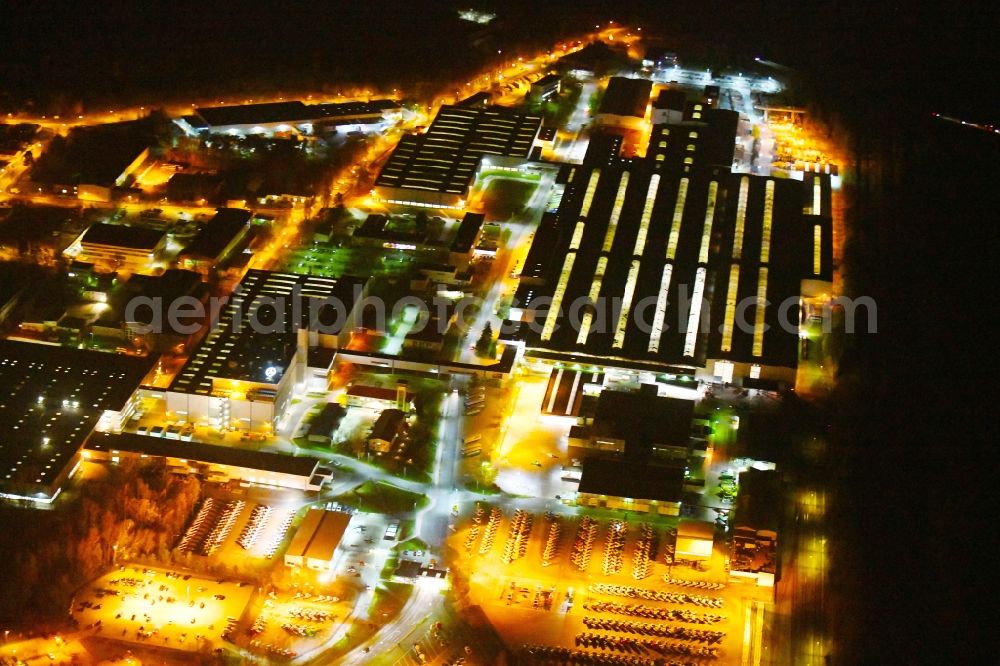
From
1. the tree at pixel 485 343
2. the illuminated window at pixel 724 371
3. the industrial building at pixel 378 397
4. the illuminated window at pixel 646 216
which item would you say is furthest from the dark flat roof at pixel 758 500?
the illuminated window at pixel 646 216

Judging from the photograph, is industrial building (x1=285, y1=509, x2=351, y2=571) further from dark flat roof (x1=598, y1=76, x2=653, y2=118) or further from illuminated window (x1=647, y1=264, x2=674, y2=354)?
dark flat roof (x1=598, y1=76, x2=653, y2=118)

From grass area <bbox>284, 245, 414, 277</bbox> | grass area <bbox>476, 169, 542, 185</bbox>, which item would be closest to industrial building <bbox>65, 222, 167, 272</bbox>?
grass area <bbox>284, 245, 414, 277</bbox>

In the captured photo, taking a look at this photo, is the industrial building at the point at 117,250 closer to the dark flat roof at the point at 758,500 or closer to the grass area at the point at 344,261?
the grass area at the point at 344,261

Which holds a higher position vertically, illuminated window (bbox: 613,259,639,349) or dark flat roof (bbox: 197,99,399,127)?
dark flat roof (bbox: 197,99,399,127)

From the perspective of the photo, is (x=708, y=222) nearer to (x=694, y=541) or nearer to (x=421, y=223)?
(x=421, y=223)

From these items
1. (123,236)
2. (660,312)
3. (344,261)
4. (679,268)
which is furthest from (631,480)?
(123,236)
